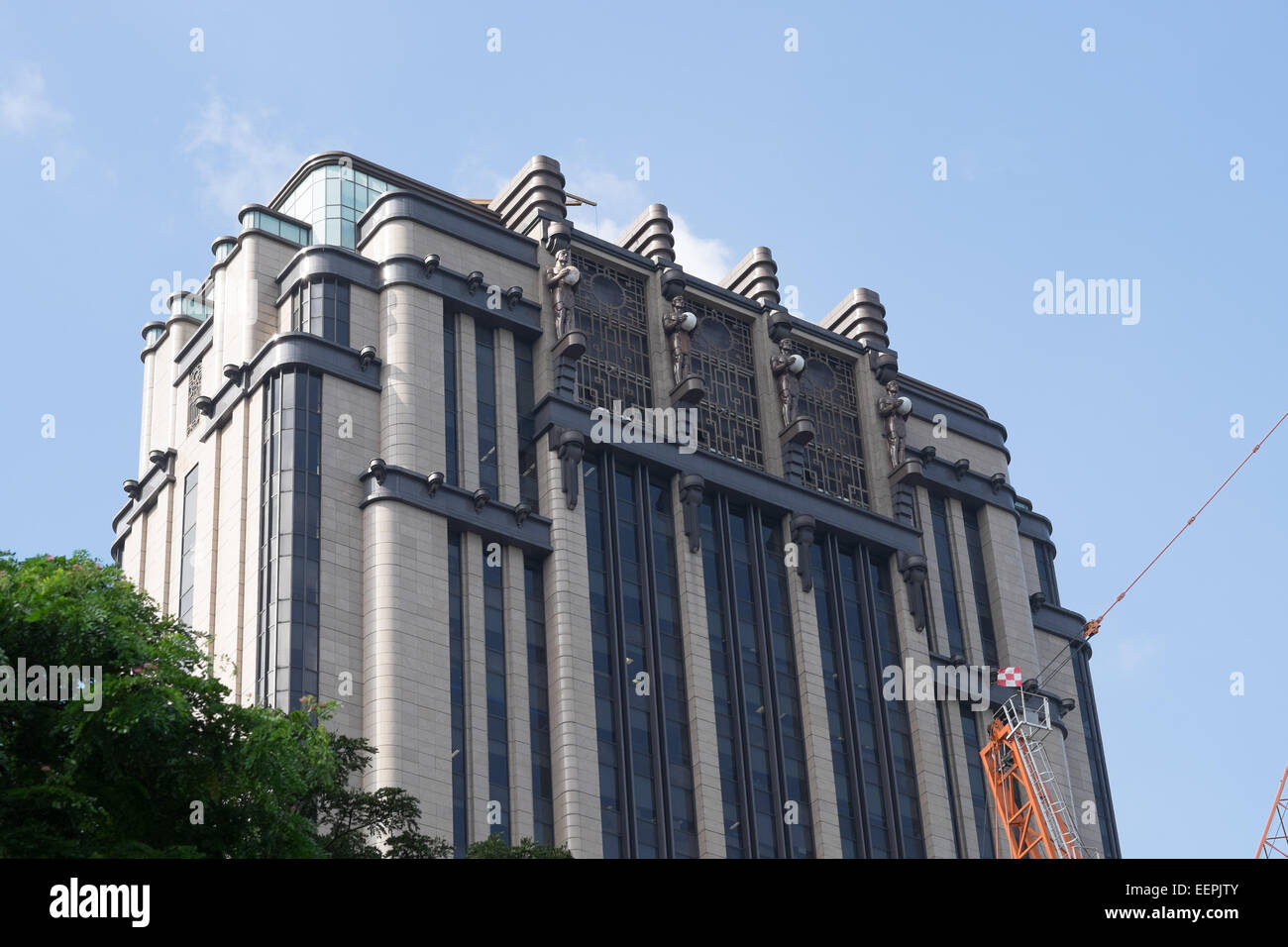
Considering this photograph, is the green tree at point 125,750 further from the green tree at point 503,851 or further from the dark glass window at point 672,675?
the dark glass window at point 672,675

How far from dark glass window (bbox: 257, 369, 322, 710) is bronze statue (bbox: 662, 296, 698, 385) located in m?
18.5

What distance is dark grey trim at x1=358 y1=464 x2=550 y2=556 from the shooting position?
8156 centimetres

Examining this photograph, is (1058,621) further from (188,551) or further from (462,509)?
(188,551)

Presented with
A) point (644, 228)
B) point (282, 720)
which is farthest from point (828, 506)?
point (282, 720)

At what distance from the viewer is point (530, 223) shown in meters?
95.3

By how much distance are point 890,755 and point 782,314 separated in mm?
23510

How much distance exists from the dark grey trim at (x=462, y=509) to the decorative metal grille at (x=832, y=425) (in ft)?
58.7

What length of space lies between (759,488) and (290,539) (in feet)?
79.8

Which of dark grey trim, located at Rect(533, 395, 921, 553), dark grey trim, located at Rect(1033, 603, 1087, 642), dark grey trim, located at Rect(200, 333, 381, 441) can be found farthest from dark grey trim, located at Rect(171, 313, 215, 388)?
dark grey trim, located at Rect(1033, 603, 1087, 642)

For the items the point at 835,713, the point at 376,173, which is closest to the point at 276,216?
the point at 376,173

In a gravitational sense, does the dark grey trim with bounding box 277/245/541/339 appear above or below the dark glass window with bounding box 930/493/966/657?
above

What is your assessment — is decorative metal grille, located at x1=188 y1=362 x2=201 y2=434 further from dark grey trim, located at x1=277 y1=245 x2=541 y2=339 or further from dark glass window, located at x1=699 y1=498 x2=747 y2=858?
dark glass window, located at x1=699 y1=498 x2=747 y2=858
